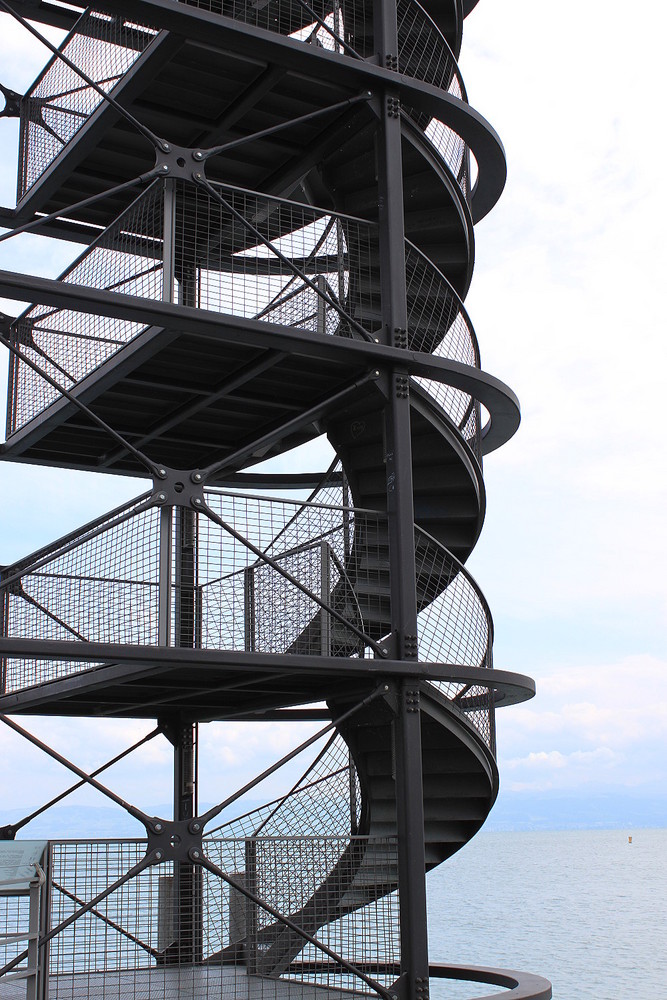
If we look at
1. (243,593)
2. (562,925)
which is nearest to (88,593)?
(243,593)

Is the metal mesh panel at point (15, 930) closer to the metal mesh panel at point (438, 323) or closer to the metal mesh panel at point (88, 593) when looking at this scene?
the metal mesh panel at point (88, 593)

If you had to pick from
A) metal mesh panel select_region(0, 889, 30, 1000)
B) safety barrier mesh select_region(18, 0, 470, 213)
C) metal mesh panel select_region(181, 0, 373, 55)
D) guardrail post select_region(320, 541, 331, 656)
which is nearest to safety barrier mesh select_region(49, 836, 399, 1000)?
metal mesh panel select_region(0, 889, 30, 1000)

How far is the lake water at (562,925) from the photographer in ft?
146

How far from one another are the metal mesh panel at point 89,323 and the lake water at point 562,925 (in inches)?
572

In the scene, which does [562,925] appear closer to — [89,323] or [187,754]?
[187,754]

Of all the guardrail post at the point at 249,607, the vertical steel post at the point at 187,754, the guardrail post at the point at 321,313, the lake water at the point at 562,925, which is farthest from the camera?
the lake water at the point at 562,925

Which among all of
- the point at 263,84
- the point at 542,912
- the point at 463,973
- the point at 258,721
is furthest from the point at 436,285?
the point at 542,912

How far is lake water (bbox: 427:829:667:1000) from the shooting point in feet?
146

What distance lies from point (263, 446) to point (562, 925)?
2289 inches

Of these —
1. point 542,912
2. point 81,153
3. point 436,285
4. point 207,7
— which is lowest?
point 542,912

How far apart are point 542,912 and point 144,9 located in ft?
227

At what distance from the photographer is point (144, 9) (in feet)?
33.1

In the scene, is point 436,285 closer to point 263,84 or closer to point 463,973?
point 263,84

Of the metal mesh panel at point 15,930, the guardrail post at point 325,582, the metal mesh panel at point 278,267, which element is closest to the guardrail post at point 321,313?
the metal mesh panel at point 278,267
